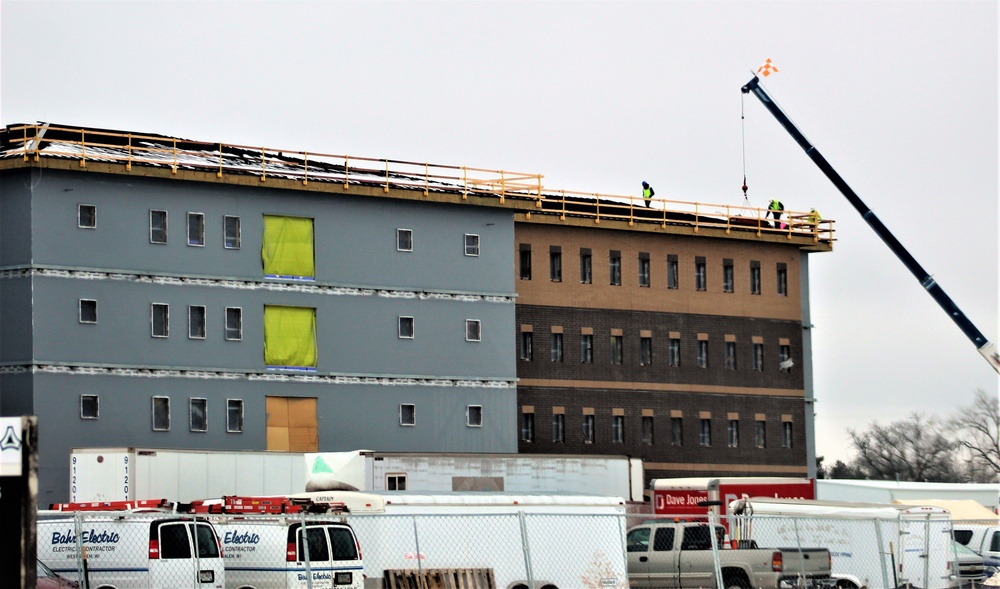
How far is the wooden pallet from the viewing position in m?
31.7

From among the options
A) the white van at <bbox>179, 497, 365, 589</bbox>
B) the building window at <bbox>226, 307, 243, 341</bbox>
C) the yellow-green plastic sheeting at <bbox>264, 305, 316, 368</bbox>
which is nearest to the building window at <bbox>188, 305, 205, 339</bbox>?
the building window at <bbox>226, 307, 243, 341</bbox>

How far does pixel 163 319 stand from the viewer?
52719mm

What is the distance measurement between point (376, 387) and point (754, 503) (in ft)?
59.9

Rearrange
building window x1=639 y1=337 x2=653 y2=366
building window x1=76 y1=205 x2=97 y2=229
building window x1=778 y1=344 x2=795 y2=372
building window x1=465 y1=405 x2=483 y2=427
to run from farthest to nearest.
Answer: building window x1=778 y1=344 x2=795 y2=372 < building window x1=639 y1=337 x2=653 y2=366 < building window x1=465 y1=405 x2=483 y2=427 < building window x1=76 y1=205 x2=97 y2=229

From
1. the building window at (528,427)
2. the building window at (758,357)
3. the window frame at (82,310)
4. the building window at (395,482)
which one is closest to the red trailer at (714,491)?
the building window at (395,482)

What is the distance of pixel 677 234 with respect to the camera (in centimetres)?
6550

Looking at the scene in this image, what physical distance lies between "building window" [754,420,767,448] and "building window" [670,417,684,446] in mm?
4139

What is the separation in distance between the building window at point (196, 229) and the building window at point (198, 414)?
18.3ft

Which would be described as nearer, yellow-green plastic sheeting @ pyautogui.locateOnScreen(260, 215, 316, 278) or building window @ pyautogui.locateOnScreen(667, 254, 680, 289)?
yellow-green plastic sheeting @ pyautogui.locateOnScreen(260, 215, 316, 278)

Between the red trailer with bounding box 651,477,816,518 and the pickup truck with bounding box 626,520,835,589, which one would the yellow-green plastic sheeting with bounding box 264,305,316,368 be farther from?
the pickup truck with bounding box 626,520,835,589

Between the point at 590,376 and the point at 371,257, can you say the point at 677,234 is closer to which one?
the point at 590,376

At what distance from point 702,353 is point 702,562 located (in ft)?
105

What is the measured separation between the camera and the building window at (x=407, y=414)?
56.7 meters

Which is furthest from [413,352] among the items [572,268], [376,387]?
[572,268]
